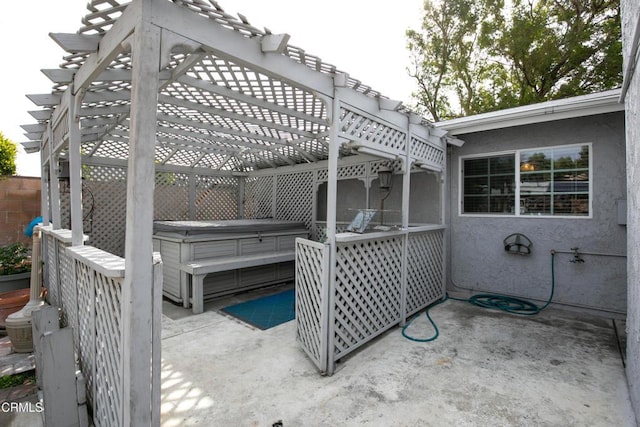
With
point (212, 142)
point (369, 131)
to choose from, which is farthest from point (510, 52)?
point (212, 142)

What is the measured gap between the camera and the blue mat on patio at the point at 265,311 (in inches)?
167

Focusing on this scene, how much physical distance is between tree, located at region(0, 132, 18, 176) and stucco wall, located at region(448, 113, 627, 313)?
8.74 metres

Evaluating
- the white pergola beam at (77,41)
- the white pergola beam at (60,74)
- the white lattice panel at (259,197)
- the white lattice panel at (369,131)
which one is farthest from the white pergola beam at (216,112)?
the white lattice panel at (259,197)

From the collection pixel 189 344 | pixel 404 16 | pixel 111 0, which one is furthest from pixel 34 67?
pixel 404 16

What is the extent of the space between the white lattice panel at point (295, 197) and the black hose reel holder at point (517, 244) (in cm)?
428

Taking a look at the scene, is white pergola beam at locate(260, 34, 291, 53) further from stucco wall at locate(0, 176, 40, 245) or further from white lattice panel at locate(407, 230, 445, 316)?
stucco wall at locate(0, 176, 40, 245)

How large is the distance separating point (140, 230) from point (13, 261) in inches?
205

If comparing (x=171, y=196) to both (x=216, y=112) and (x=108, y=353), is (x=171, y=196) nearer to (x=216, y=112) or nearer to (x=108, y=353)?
(x=216, y=112)

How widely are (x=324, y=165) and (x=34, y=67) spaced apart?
5.40 metres

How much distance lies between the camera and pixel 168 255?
5238mm

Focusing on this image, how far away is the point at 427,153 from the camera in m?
4.77

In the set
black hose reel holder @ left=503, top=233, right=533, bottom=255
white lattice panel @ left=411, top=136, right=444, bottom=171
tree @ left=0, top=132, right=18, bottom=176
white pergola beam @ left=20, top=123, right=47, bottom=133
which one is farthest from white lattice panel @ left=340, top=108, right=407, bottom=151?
Result: tree @ left=0, top=132, right=18, bottom=176

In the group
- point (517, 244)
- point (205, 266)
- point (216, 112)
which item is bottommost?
point (205, 266)

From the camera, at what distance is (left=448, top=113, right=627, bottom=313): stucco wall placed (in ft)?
13.9
